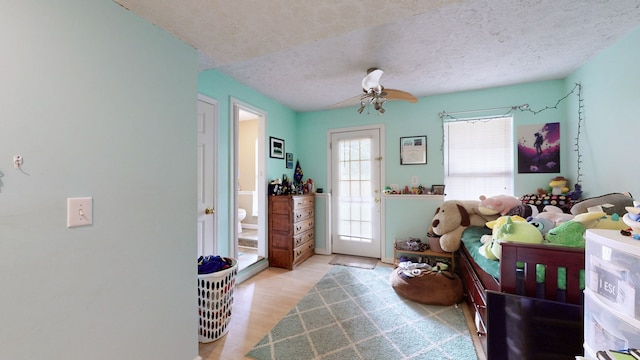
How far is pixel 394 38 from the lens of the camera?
1940mm

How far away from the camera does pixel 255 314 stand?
222 cm

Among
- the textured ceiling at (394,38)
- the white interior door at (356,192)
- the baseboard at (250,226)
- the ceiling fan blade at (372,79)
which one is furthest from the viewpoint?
the baseboard at (250,226)

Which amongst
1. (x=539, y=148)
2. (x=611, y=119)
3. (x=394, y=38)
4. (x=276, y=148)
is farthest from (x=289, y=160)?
(x=611, y=119)

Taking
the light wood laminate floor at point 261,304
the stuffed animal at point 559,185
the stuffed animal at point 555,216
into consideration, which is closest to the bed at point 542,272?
the light wood laminate floor at point 261,304

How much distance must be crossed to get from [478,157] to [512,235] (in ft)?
6.25

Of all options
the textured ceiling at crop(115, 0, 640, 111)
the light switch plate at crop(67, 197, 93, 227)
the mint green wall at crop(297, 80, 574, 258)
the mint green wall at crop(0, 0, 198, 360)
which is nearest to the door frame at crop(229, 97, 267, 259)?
the textured ceiling at crop(115, 0, 640, 111)

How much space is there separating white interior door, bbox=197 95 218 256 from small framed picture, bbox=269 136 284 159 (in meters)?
1.02

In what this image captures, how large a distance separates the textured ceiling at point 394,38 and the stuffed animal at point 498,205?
4.61 feet

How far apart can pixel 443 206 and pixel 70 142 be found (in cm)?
332

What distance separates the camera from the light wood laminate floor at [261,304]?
179 centimetres

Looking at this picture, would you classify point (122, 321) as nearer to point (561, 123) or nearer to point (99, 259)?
point (99, 259)

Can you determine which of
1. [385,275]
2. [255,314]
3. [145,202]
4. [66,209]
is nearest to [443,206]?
[385,275]

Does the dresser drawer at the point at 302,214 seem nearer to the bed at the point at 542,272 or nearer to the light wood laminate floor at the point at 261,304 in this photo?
the light wood laminate floor at the point at 261,304

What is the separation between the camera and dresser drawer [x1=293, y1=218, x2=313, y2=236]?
3385mm
